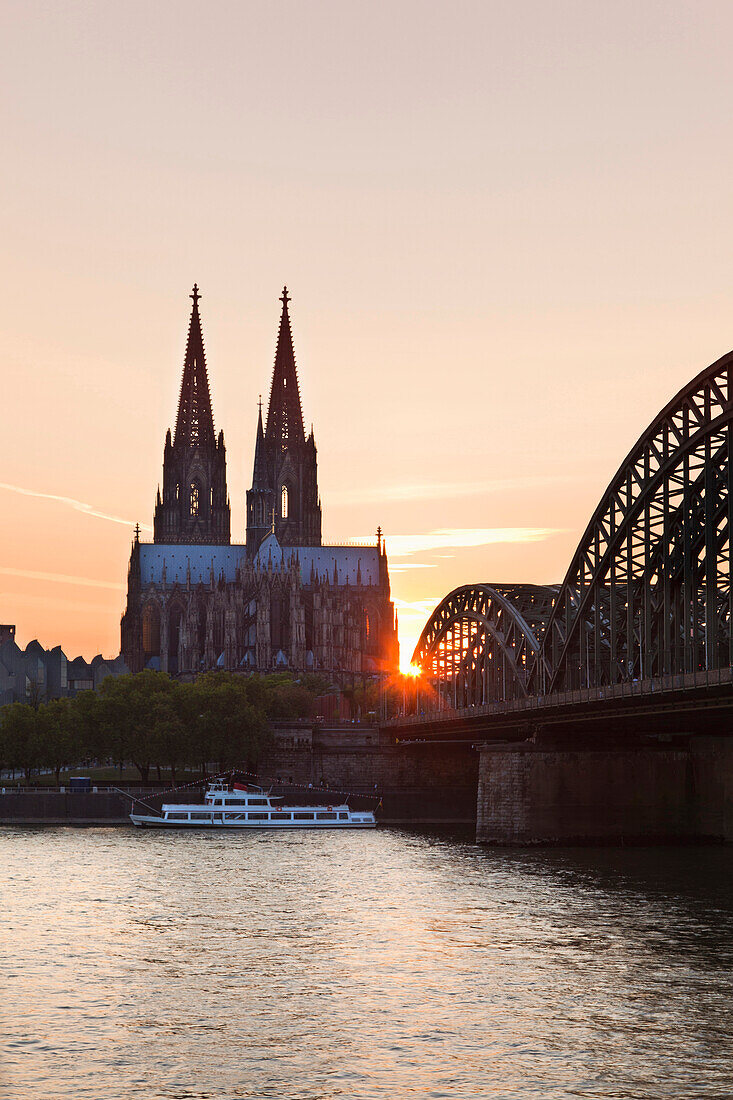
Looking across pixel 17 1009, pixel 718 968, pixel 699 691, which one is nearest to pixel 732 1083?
pixel 718 968

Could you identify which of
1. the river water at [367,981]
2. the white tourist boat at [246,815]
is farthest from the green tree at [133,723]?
the river water at [367,981]

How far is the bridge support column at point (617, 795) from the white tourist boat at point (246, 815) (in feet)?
89.3

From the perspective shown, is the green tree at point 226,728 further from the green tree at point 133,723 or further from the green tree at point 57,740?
the green tree at point 57,740

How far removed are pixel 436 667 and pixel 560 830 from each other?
5182cm

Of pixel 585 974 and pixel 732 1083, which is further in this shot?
pixel 585 974

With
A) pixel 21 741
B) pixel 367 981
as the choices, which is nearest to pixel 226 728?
pixel 21 741

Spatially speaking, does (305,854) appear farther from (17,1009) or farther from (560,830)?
(17,1009)

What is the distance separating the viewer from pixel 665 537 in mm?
82750

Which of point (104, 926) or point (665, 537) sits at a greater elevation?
point (665, 537)

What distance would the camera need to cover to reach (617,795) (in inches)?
3688

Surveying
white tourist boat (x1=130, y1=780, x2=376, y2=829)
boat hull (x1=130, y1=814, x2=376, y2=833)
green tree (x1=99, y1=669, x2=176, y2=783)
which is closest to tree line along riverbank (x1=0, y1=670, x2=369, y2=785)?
green tree (x1=99, y1=669, x2=176, y2=783)

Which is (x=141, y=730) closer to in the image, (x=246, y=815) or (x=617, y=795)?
(x=246, y=815)

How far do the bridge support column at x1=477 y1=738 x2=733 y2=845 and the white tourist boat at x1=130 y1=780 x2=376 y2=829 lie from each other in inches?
1071

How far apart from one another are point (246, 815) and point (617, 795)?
117 feet
